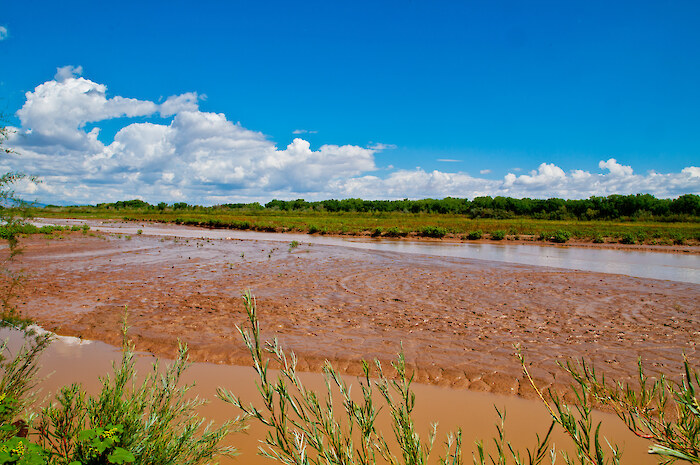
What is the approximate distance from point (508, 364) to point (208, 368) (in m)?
4.79

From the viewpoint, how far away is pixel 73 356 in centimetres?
639

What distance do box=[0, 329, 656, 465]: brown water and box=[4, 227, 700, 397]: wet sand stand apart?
0.34 metres

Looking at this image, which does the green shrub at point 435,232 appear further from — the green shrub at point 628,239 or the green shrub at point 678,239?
the green shrub at point 678,239

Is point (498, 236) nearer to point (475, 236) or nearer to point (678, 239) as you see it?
point (475, 236)

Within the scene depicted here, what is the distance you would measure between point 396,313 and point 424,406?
4195 mm

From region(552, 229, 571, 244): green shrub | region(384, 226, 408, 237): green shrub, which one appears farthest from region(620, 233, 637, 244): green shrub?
region(384, 226, 408, 237): green shrub

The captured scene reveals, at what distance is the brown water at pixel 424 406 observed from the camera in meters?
4.21

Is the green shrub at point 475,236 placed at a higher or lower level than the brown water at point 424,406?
higher

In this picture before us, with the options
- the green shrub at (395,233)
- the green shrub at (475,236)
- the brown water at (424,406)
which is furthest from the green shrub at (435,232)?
the brown water at (424,406)

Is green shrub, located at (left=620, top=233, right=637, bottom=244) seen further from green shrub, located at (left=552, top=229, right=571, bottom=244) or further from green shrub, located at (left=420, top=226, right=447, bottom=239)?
green shrub, located at (left=420, top=226, right=447, bottom=239)

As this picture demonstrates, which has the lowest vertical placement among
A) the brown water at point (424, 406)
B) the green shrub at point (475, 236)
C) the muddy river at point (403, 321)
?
the brown water at point (424, 406)

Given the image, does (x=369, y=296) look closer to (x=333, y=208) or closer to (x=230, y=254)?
(x=230, y=254)

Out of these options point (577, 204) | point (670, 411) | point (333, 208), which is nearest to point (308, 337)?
point (670, 411)

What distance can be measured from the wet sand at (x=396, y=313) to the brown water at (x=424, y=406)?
1.10ft
